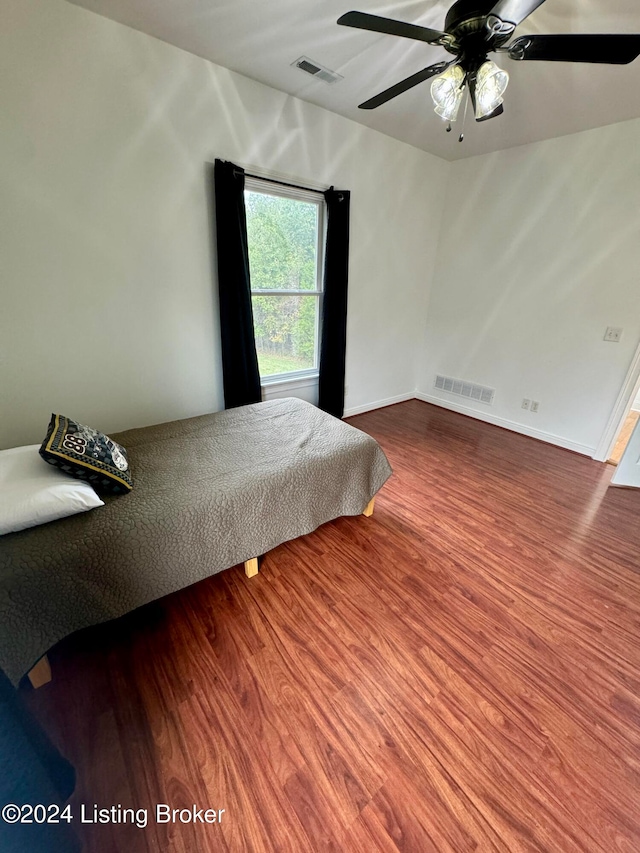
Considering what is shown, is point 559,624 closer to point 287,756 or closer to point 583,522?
point 583,522

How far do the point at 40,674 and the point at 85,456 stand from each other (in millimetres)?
801

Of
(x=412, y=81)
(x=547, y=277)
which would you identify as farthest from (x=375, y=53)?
(x=547, y=277)

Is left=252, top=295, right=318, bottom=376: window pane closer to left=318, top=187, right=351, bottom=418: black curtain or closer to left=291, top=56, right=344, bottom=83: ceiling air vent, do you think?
left=318, top=187, right=351, bottom=418: black curtain

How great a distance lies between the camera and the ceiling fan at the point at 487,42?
3.74ft

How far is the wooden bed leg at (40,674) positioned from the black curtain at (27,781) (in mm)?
614

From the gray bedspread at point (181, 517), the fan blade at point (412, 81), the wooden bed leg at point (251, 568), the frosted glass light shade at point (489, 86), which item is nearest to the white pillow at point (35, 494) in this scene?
the gray bedspread at point (181, 517)

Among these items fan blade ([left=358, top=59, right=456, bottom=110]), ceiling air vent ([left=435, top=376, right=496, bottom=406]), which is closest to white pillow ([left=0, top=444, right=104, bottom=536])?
fan blade ([left=358, top=59, right=456, bottom=110])

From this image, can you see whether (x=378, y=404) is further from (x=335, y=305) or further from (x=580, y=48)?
(x=580, y=48)

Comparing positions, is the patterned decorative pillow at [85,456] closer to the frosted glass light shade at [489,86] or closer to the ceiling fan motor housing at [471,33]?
the ceiling fan motor housing at [471,33]

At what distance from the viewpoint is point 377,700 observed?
1.27 meters

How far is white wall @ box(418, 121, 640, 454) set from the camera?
2.70 metres

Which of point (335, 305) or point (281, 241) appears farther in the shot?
point (335, 305)

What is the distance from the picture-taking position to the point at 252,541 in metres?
1.62

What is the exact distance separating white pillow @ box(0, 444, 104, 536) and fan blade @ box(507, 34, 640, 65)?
231 cm
